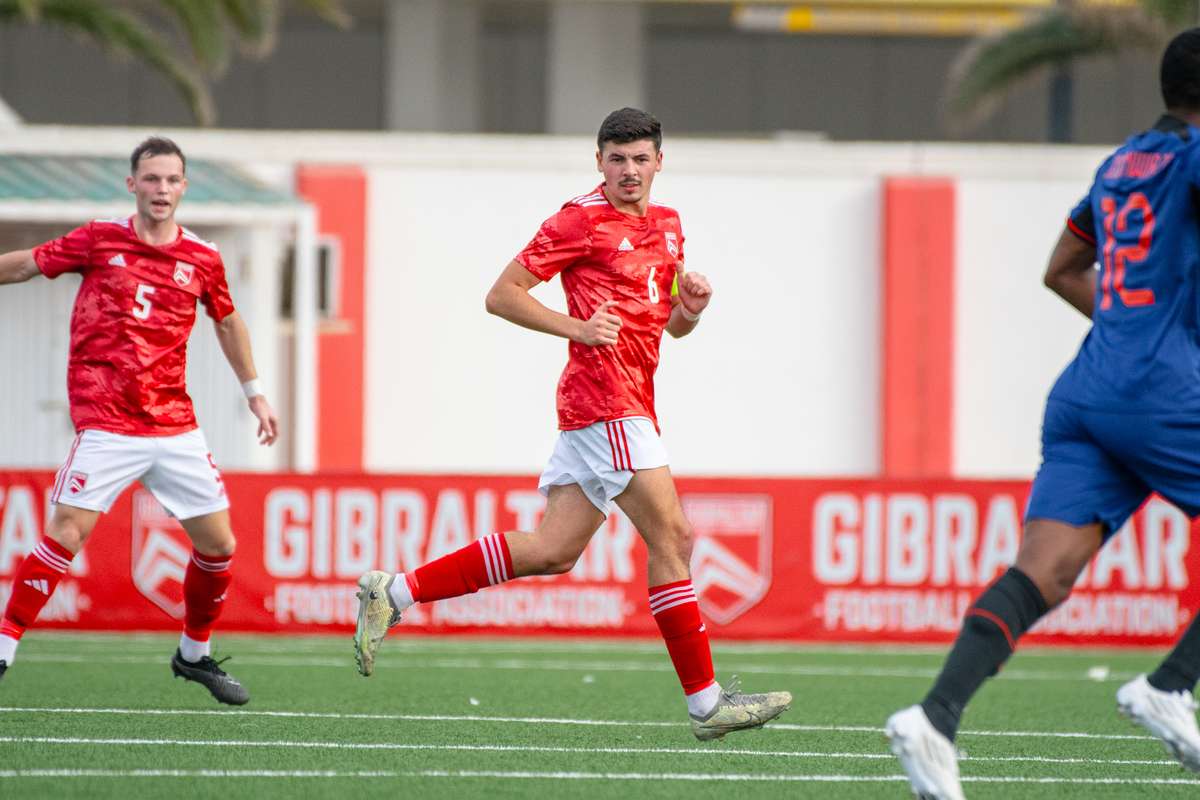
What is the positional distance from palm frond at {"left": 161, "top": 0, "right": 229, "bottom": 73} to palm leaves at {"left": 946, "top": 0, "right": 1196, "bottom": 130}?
29.8 ft

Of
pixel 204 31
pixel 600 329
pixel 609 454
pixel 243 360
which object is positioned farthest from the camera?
pixel 204 31

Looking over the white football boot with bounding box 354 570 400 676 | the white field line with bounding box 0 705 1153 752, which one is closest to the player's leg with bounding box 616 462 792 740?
the white field line with bounding box 0 705 1153 752

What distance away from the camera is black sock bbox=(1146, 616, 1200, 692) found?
5156mm

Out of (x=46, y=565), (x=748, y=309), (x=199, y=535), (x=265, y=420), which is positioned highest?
(x=748, y=309)

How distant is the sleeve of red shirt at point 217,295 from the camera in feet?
24.2

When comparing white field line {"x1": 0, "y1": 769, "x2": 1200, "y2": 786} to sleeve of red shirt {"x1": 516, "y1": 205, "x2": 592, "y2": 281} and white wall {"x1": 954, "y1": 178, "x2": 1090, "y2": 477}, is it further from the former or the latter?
white wall {"x1": 954, "y1": 178, "x2": 1090, "y2": 477}

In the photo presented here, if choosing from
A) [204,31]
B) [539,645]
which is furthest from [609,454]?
[204,31]

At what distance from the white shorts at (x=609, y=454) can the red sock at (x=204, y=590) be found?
1812 mm

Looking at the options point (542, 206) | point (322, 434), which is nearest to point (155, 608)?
point (322, 434)

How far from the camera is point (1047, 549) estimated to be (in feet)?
15.9

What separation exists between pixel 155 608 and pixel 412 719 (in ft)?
17.7

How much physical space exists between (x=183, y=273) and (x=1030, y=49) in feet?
55.1

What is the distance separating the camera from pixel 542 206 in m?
19.9

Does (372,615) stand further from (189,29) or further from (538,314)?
(189,29)
